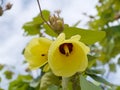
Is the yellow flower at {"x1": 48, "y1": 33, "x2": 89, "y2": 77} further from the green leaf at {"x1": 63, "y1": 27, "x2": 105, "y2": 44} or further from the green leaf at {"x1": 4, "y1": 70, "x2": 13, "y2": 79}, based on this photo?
the green leaf at {"x1": 4, "y1": 70, "x2": 13, "y2": 79}

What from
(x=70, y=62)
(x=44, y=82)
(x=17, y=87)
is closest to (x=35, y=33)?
(x=17, y=87)

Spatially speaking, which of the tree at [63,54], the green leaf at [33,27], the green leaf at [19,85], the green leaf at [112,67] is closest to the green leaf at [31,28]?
the green leaf at [33,27]

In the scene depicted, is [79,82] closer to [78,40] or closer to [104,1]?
[78,40]

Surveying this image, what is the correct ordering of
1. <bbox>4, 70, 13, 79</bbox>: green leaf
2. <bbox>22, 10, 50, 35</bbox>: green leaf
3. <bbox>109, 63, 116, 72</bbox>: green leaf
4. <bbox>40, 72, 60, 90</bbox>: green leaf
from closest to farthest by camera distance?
<bbox>40, 72, 60, 90</bbox>: green leaf
<bbox>22, 10, 50, 35</bbox>: green leaf
<bbox>4, 70, 13, 79</bbox>: green leaf
<bbox>109, 63, 116, 72</bbox>: green leaf

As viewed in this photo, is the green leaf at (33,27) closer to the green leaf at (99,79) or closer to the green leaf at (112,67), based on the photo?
the green leaf at (99,79)

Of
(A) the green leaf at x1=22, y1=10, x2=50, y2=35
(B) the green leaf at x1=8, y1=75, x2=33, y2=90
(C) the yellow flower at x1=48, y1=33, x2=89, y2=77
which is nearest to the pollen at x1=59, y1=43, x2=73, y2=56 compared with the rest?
(C) the yellow flower at x1=48, y1=33, x2=89, y2=77
